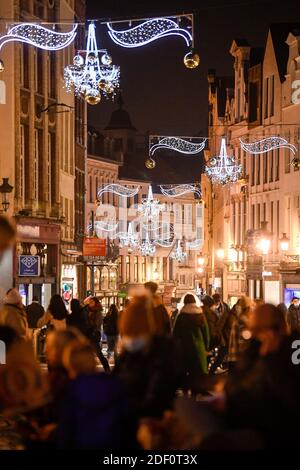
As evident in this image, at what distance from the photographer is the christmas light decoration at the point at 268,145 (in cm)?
5447

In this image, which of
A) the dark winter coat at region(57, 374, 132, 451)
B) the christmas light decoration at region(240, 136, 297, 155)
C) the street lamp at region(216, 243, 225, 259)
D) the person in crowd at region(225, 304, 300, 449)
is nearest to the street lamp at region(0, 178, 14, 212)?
the christmas light decoration at region(240, 136, 297, 155)

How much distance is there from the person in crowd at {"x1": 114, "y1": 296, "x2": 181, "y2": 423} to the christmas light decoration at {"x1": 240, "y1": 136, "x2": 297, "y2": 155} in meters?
45.5

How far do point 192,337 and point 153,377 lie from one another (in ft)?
33.1

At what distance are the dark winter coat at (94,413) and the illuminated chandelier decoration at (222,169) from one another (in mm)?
49627

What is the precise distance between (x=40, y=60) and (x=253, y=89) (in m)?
21.3

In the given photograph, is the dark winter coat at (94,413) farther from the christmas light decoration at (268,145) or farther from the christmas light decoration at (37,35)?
the christmas light decoration at (268,145)

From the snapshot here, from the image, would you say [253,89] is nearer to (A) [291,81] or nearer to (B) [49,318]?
(A) [291,81]

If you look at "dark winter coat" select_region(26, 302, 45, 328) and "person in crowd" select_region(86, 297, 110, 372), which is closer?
"person in crowd" select_region(86, 297, 110, 372)

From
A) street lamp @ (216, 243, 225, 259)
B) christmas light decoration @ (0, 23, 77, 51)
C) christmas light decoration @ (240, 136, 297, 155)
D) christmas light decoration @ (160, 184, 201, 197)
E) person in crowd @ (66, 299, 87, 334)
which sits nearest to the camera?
person in crowd @ (66, 299, 87, 334)

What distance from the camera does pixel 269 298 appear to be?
2267 inches

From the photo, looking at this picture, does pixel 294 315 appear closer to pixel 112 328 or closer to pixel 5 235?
pixel 112 328

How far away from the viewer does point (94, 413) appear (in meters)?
7.84

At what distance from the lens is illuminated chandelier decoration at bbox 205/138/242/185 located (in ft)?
190

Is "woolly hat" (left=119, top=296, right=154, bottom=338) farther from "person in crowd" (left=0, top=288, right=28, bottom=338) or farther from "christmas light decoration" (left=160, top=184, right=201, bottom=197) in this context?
"christmas light decoration" (left=160, top=184, right=201, bottom=197)
